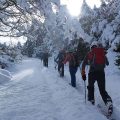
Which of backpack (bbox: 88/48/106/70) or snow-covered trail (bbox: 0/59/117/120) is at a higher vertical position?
backpack (bbox: 88/48/106/70)

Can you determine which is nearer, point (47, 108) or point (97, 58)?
point (47, 108)

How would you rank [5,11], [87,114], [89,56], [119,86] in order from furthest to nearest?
[119,86]
[5,11]
[89,56]
[87,114]

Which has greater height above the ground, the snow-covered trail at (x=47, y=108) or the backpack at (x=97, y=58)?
the backpack at (x=97, y=58)

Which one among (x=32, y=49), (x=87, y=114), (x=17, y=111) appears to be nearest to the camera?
(x=87, y=114)

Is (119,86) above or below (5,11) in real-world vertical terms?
below

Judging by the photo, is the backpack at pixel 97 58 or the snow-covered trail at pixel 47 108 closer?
the snow-covered trail at pixel 47 108

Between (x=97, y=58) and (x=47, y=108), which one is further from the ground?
(x=97, y=58)

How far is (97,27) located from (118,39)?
685cm

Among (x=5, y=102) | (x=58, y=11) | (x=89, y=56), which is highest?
(x=58, y=11)

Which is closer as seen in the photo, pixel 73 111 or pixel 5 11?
pixel 73 111

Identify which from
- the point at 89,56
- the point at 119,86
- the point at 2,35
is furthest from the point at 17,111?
the point at 2,35

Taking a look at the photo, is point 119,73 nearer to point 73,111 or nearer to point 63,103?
point 63,103

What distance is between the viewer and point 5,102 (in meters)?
10.5

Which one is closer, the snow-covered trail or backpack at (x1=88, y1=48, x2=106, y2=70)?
the snow-covered trail
